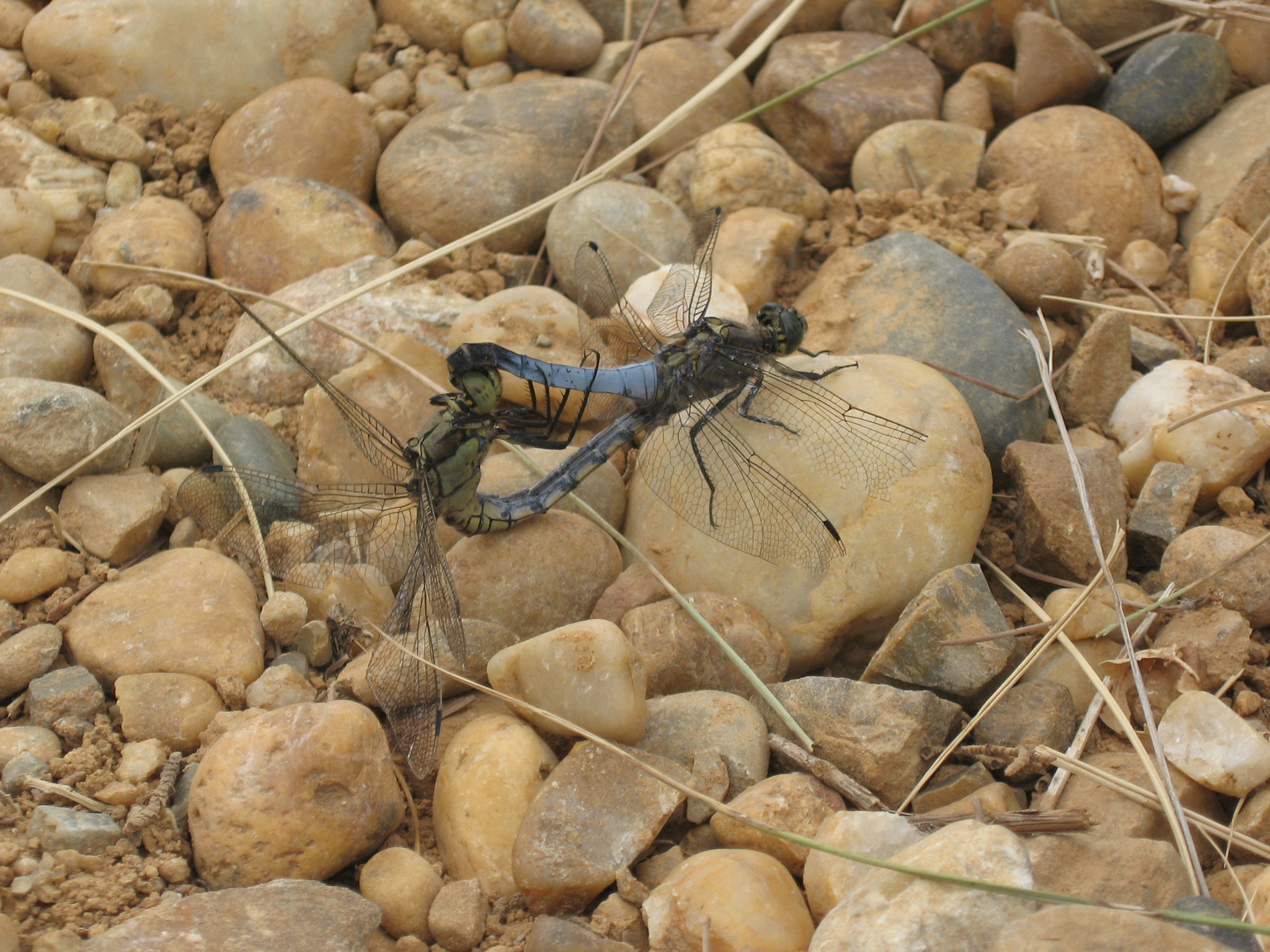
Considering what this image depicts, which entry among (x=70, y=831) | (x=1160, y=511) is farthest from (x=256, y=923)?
(x=1160, y=511)

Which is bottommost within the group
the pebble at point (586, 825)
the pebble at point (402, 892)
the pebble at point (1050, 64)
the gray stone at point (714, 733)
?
the pebble at point (402, 892)

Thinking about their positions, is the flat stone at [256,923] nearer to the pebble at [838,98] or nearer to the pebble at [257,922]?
the pebble at [257,922]

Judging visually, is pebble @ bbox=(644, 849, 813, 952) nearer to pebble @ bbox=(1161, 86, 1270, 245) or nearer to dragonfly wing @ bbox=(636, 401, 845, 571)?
dragonfly wing @ bbox=(636, 401, 845, 571)

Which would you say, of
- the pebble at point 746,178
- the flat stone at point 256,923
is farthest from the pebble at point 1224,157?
the flat stone at point 256,923

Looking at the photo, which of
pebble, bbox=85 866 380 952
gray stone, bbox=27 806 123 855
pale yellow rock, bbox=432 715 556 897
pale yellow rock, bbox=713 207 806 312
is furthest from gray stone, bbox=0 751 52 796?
pale yellow rock, bbox=713 207 806 312

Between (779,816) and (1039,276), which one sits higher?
(1039,276)

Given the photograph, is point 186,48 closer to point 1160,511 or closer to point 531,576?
point 531,576
